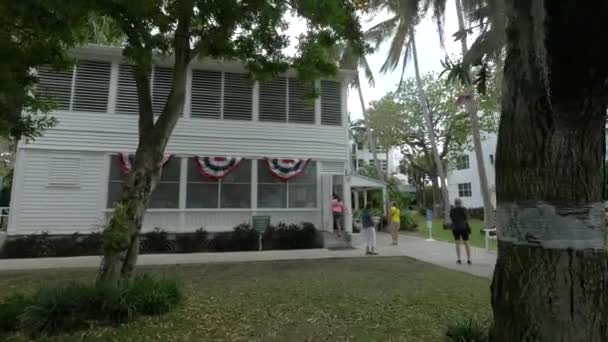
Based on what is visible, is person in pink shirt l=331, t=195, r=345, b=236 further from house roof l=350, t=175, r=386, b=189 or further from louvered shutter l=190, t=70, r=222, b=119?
louvered shutter l=190, t=70, r=222, b=119

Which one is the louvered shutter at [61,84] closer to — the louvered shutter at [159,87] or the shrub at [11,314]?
the louvered shutter at [159,87]

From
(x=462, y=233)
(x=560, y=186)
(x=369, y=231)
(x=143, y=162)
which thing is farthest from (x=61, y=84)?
(x=560, y=186)

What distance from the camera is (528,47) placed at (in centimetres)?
177

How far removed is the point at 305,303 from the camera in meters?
5.62

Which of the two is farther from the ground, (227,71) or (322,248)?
(227,71)

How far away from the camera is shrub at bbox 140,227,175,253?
1150 cm

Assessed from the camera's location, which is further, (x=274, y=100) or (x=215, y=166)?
(x=274, y=100)

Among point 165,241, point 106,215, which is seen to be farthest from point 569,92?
point 106,215

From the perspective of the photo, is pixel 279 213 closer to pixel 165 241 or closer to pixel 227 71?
pixel 165 241

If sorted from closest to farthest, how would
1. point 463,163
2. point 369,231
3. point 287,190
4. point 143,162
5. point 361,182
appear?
1. point 143,162
2. point 369,231
3. point 287,190
4. point 361,182
5. point 463,163

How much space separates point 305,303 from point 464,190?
34.8 metres

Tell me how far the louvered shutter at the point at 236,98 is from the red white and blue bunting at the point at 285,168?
2028mm

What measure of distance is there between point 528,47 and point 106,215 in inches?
507

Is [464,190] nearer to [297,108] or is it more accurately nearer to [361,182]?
[361,182]
